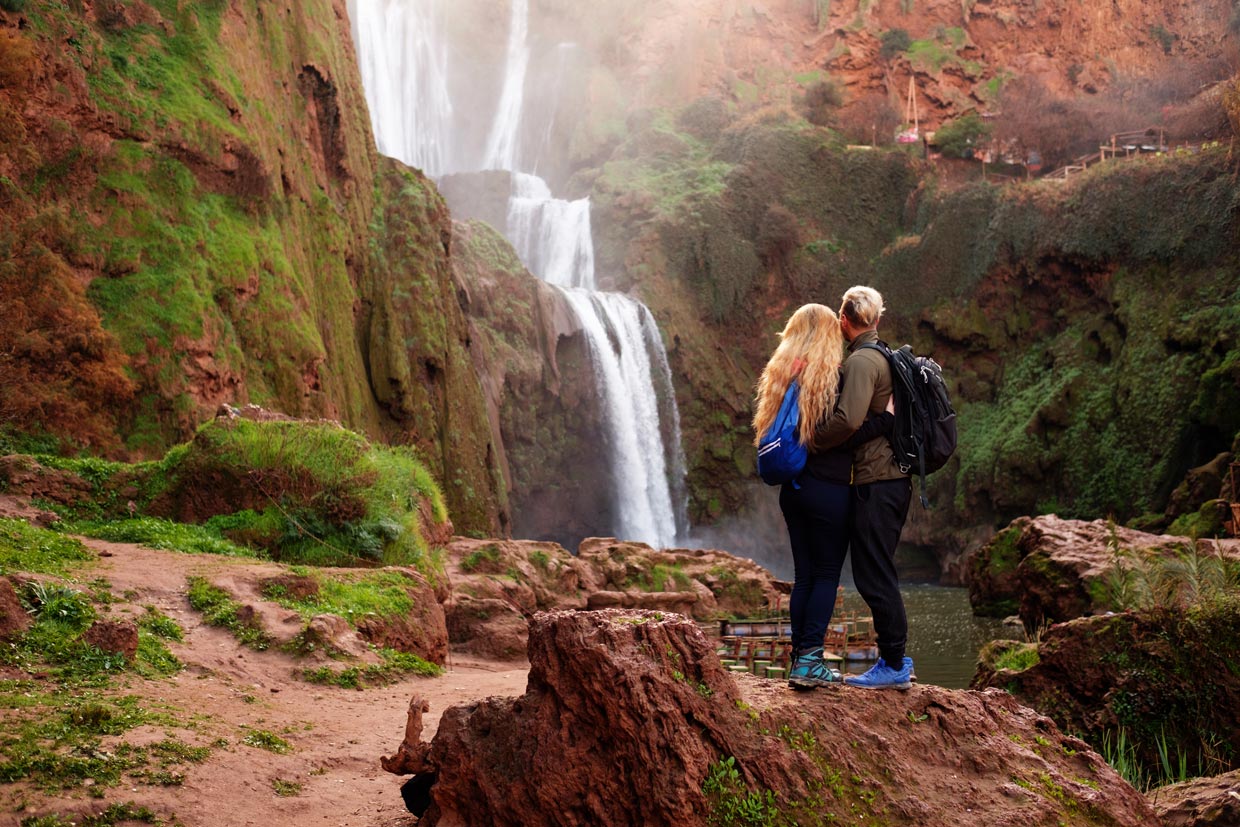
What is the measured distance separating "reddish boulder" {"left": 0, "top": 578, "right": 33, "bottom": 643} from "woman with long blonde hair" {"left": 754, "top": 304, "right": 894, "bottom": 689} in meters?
5.38

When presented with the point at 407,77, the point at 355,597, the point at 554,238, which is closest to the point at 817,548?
the point at 355,597

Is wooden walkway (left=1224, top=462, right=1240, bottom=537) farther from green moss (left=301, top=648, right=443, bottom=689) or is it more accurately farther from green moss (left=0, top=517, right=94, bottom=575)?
green moss (left=0, top=517, right=94, bottom=575)

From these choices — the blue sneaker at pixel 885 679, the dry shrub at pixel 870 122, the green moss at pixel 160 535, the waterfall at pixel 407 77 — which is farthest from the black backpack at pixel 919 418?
the waterfall at pixel 407 77

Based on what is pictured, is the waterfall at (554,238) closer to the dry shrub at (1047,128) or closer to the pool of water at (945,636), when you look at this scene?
the dry shrub at (1047,128)

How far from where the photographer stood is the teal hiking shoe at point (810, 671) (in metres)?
5.01

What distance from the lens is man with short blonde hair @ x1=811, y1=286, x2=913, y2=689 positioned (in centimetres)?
496

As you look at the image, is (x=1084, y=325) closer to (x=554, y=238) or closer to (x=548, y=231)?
(x=554, y=238)

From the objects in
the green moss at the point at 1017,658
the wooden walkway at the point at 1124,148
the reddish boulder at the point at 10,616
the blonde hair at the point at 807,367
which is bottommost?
the green moss at the point at 1017,658

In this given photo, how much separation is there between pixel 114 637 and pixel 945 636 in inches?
661

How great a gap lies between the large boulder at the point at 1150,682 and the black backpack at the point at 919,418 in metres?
4.42

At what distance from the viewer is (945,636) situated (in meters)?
20.7

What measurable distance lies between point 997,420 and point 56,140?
103ft

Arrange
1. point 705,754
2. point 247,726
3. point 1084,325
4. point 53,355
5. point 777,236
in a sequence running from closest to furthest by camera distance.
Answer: point 705,754 < point 247,726 < point 53,355 < point 1084,325 < point 777,236

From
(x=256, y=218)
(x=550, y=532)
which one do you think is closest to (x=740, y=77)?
(x=550, y=532)
